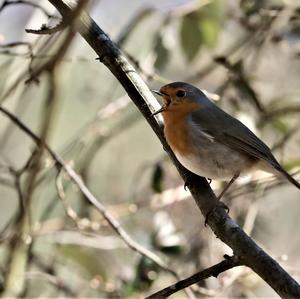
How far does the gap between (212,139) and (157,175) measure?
684 millimetres

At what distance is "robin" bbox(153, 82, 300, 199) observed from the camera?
2.96m

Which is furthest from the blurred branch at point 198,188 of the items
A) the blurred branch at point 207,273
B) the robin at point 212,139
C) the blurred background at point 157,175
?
the blurred background at point 157,175

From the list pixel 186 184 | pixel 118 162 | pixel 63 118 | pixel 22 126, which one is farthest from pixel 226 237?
pixel 63 118

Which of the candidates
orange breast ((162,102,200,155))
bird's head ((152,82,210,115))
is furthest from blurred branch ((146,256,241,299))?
bird's head ((152,82,210,115))

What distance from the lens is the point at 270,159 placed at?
3.03 m

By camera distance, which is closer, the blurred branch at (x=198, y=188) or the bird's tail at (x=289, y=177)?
the blurred branch at (x=198, y=188)

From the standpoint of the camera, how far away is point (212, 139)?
3.09 meters

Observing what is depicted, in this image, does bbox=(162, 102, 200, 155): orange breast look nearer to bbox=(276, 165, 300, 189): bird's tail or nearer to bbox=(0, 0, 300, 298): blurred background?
bbox=(0, 0, 300, 298): blurred background

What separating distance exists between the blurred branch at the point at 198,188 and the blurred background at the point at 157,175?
83 centimetres

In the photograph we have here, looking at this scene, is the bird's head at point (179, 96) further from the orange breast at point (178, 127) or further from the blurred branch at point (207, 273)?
the blurred branch at point (207, 273)

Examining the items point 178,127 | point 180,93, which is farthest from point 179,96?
point 178,127

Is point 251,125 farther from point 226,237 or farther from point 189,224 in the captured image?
point 226,237

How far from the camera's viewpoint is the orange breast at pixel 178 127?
283 cm

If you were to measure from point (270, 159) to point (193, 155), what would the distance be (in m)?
0.38
